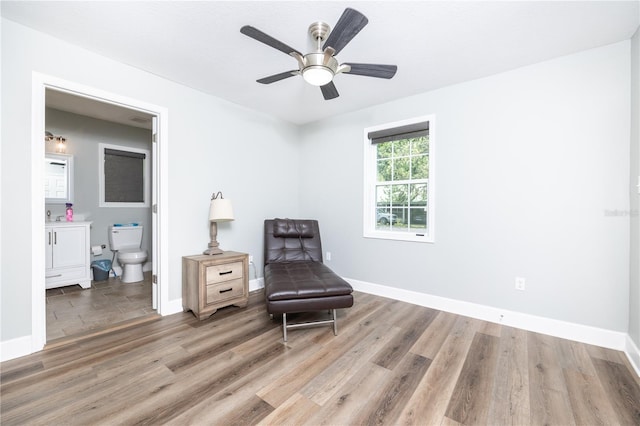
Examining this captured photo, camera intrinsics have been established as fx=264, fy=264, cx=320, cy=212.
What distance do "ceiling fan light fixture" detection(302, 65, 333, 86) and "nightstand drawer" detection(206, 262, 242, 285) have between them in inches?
77.8

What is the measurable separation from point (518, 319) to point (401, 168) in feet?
6.35

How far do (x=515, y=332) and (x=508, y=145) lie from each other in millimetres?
1705

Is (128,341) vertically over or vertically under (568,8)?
under

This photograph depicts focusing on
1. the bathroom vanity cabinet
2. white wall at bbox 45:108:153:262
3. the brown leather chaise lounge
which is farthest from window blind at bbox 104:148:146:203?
the brown leather chaise lounge

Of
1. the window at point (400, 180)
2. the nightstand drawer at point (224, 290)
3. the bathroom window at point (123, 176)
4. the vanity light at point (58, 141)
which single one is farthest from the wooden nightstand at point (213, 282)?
the vanity light at point (58, 141)

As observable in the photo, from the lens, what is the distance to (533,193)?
238 cm

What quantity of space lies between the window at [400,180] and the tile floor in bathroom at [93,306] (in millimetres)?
2826

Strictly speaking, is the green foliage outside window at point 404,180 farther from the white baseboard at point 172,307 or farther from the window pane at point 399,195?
the white baseboard at point 172,307

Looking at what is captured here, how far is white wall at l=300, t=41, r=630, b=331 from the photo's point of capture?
6.85ft

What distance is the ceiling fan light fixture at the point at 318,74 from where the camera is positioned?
1.73 metres

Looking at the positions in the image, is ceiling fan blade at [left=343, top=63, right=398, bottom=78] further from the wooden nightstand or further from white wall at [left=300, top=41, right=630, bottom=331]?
the wooden nightstand

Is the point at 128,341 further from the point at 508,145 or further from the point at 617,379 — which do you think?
the point at 508,145

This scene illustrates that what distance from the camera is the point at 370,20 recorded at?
1853 mm

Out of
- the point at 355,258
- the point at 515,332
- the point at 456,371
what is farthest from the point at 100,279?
the point at 515,332
